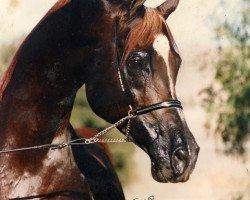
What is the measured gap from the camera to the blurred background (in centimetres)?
475

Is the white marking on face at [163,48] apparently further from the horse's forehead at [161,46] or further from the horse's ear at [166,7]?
the horse's ear at [166,7]

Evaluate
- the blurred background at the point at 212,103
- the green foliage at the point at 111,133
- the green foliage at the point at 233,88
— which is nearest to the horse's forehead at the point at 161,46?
the green foliage at the point at 111,133

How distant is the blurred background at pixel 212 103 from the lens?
4.75 metres

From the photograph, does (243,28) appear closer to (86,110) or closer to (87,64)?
(86,110)

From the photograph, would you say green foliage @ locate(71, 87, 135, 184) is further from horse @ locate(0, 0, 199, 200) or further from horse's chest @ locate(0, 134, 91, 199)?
horse @ locate(0, 0, 199, 200)

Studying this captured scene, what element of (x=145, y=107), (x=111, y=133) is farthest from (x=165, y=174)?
(x=111, y=133)

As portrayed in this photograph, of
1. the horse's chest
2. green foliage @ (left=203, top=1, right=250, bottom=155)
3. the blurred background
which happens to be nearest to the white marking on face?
the horse's chest

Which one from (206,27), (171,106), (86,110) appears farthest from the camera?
(206,27)

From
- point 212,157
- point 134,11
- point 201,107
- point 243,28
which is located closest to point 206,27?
point 243,28

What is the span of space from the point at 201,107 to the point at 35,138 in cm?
307

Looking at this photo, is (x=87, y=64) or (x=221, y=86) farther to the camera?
(x=221, y=86)

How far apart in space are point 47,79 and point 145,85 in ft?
1.35

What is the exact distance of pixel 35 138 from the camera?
7.18 feet

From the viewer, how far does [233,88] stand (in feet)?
16.8
